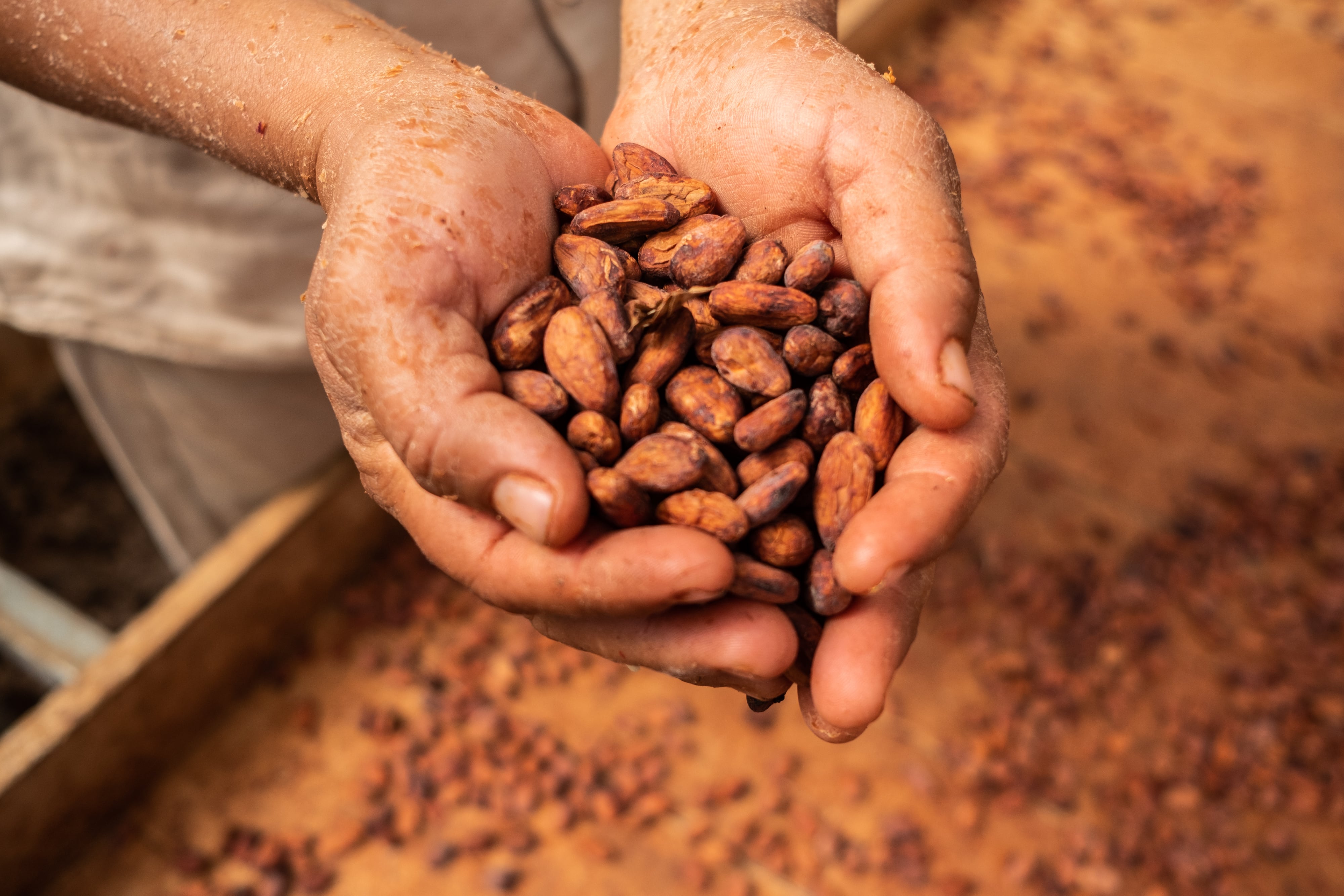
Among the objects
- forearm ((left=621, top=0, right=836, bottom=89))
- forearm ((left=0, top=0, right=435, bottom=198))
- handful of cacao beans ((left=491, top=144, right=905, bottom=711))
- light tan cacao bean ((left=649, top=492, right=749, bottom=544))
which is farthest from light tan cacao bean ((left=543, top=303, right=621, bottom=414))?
forearm ((left=621, top=0, right=836, bottom=89))

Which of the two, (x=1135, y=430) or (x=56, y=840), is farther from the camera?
(x=1135, y=430)

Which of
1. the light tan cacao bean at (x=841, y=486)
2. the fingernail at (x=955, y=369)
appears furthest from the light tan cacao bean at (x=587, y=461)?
the fingernail at (x=955, y=369)

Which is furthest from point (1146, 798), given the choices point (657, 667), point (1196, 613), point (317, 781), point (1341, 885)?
point (317, 781)

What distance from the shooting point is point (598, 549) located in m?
0.81

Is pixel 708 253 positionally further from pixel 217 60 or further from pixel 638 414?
pixel 217 60

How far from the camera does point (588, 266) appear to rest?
0.99 metres

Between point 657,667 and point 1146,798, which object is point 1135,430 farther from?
point 657,667

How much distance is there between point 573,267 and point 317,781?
1.08 metres

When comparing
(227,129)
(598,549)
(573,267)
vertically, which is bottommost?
(598,549)

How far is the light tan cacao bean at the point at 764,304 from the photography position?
3.20 ft

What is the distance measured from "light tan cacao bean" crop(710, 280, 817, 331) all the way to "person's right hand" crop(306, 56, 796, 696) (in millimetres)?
204

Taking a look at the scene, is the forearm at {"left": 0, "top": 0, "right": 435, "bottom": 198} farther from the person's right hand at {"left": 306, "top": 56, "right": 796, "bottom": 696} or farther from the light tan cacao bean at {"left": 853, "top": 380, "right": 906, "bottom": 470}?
the light tan cacao bean at {"left": 853, "top": 380, "right": 906, "bottom": 470}

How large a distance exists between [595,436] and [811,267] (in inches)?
11.5

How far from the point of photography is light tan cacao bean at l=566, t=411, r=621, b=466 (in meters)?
0.90
